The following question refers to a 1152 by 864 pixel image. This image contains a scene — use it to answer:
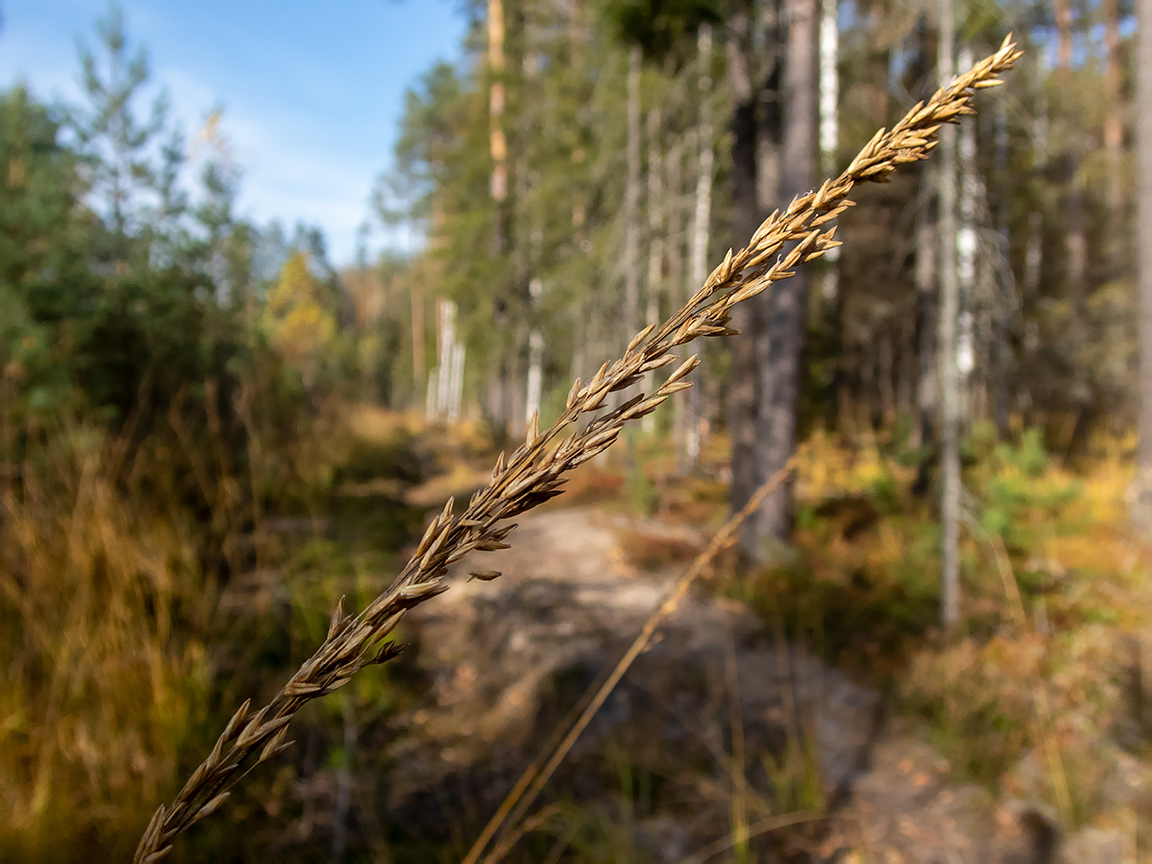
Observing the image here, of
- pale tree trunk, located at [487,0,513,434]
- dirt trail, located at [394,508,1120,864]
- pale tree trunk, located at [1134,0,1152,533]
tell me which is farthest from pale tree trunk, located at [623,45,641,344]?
pale tree trunk, located at [487,0,513,434]

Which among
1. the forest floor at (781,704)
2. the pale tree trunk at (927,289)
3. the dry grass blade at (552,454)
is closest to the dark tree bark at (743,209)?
the forest floor at (781,704)

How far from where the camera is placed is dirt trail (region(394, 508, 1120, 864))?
2938 millimetres

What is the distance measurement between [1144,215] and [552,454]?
27.3 feet

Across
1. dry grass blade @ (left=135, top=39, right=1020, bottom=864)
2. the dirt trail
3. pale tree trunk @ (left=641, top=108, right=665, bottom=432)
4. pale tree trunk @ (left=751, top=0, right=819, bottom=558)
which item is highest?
pale tree trunk @ (left=641, top=108, right=665, bottom=432)

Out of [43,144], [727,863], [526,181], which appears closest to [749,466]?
[727,863]

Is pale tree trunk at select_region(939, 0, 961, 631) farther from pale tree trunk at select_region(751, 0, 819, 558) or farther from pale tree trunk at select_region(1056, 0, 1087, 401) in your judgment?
pale tree trunk at select_region(1056, 0, 1087, 401)

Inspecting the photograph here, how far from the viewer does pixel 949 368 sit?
4.62m

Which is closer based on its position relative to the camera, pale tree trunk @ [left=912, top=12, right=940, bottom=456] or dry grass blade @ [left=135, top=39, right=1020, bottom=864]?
dry grass blade @ [left=135, top=39, right=1020, bottom=864]

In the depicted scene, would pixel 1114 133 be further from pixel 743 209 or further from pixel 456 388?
pixel 456 388

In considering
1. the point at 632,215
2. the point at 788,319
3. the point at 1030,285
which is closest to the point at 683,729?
the point at 788,319

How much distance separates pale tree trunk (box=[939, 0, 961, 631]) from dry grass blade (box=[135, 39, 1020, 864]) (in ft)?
14.9

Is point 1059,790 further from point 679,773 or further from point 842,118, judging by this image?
point 842,118

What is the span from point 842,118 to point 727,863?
14.0 m

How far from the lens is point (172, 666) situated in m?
2.53
